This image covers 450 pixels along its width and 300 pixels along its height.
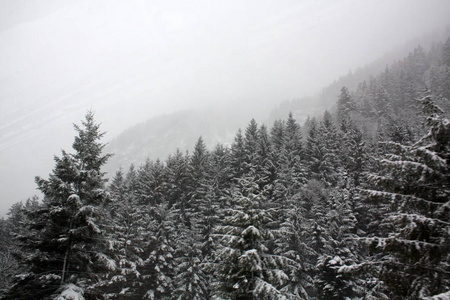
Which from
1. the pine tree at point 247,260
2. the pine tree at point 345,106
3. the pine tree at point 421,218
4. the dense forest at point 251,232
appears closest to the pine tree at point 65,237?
the dense forest at point 251,232

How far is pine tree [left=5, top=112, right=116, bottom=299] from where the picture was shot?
11219 millimetres

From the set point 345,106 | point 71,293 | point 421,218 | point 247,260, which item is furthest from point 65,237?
point 345,106

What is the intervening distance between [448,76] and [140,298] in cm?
9188

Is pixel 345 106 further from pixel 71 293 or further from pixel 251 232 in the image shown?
pixel 71 293

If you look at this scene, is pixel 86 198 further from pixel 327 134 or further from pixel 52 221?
pixel 327 134

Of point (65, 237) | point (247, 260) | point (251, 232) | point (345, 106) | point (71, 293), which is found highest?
point (345, 106)

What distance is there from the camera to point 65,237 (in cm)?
1152

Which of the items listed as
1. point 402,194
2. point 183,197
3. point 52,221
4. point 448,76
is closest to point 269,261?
point 402,194

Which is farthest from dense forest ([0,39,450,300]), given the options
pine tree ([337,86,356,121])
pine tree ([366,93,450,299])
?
pine tree ([337,86,356,121])

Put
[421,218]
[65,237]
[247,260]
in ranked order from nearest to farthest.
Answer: [421,218] < [65,237] < [247,260]

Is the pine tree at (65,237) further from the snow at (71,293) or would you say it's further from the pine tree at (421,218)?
the pine tree at (421,218)

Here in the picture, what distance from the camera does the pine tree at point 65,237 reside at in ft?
36.8

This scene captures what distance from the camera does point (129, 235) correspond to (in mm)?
23125

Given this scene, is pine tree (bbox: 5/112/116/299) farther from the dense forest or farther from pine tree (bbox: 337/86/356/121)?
pine tree (bbox: 337/86/356/121)
